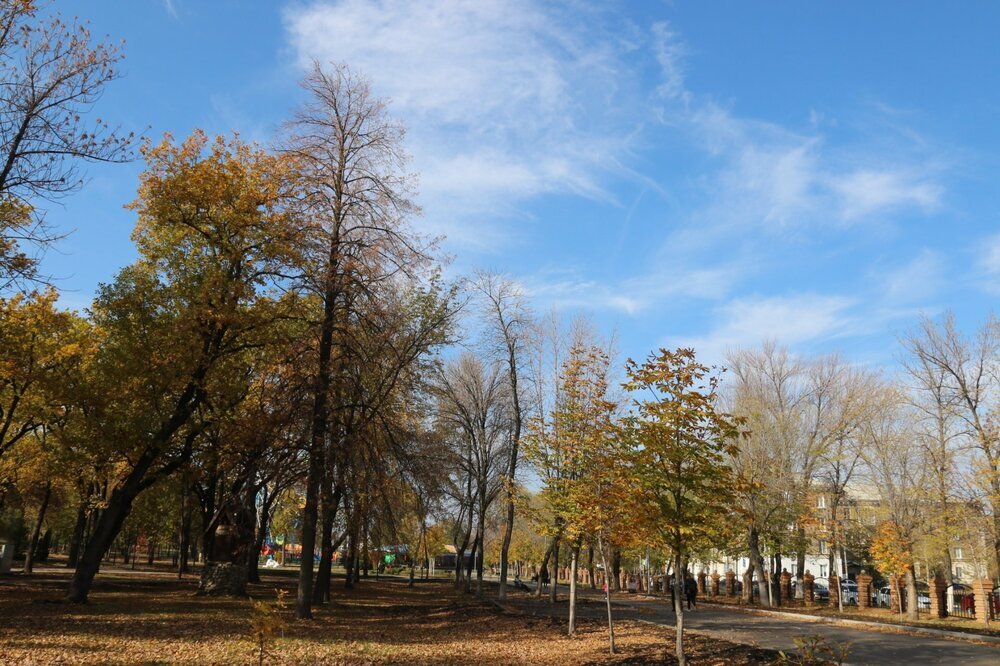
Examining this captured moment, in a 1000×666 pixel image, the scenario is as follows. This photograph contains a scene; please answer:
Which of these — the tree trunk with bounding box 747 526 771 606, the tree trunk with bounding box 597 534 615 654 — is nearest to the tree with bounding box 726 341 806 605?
the tree trunk with bounding box 747 526 771 606

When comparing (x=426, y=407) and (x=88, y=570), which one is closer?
(x=88, y=570)

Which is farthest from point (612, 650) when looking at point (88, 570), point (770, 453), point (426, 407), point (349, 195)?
point (770, 453)

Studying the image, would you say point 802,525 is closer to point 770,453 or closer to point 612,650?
point 770,453

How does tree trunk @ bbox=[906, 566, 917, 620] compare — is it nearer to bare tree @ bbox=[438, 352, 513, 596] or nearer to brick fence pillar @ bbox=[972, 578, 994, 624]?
brick fence pillar @ bbox=[972, 578, 994, 624]

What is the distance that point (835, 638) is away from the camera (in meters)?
16.2

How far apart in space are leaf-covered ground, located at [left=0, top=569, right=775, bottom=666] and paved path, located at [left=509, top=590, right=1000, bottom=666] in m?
1.64

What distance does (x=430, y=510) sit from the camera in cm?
2245

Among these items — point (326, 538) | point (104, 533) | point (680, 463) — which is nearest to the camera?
point (680, 463)

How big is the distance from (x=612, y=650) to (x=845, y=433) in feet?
82.0

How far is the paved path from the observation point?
13.2 metres

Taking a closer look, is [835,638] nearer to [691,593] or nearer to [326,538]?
[691,593]

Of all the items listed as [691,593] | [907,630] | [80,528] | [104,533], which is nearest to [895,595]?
[691,593]

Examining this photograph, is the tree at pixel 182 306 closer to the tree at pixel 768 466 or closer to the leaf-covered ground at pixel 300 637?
the leaf-covered ground at pixel 300 637

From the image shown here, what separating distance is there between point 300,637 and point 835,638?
39.9 ft
